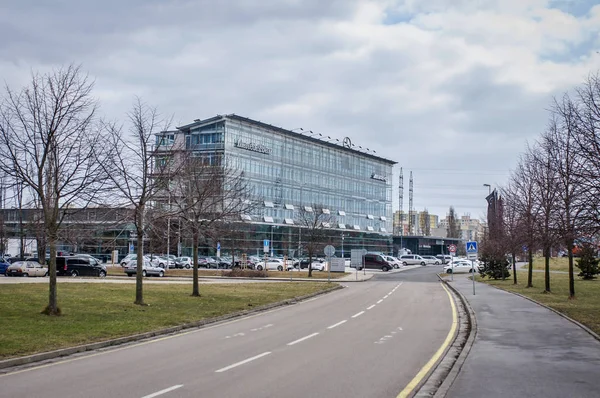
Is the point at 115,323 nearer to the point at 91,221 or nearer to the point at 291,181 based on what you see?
the point at 91,221

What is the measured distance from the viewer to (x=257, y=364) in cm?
1166

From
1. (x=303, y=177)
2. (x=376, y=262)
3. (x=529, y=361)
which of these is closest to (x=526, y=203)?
(x=529, y=361)

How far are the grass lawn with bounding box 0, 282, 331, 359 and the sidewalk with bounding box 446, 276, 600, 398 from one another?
8727mm

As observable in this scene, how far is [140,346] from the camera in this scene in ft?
47.1

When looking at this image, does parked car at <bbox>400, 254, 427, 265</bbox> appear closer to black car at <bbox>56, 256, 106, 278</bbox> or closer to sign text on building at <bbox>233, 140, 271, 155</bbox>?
sign text on building at <bbox>233, 140, 271, 155</bbox>

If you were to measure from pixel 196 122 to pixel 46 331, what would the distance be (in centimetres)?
6903

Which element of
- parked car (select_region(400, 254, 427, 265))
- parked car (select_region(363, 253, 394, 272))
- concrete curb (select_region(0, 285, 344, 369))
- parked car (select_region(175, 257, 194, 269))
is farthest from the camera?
parked car (select_region(400, 254, 427, 265))

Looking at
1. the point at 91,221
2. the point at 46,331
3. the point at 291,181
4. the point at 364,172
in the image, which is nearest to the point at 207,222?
the point at 91,221

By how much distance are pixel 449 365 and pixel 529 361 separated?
164cm

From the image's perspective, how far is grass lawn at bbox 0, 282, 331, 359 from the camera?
46.2 ft

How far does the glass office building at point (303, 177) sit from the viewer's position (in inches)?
3280

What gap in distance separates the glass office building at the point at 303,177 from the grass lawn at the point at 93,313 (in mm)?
42955

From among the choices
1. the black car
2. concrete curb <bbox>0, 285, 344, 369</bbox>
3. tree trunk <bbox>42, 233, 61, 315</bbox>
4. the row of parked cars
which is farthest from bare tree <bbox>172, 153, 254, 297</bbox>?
the row of parked cars

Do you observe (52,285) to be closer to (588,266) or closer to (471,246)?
(471,246)
